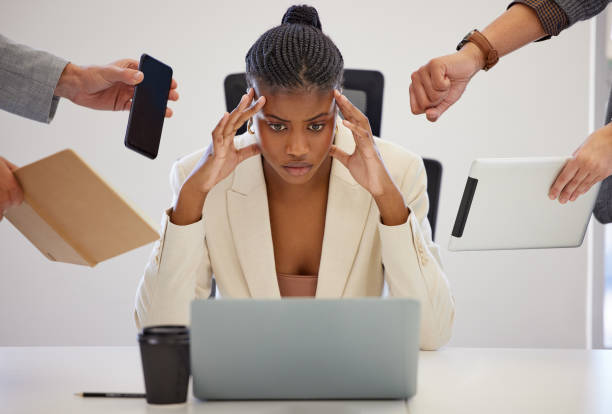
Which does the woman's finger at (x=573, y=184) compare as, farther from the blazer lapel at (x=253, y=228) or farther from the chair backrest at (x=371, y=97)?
the blazer lapel at (x=253, y=228)

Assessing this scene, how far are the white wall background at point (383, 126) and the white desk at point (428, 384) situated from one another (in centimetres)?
272

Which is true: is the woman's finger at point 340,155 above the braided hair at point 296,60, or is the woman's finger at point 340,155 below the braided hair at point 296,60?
below

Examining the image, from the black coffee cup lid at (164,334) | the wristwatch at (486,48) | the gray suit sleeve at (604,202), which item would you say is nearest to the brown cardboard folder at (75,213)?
the black coffee cup lid at (164,334)

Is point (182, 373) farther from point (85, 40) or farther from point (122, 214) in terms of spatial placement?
point (85, 40)

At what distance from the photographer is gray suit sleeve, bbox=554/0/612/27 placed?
1.73 m

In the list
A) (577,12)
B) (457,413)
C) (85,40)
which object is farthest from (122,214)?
(85,40)

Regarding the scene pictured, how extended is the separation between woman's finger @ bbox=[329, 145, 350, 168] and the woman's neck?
14 centimetres

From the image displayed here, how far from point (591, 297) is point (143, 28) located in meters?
3.13

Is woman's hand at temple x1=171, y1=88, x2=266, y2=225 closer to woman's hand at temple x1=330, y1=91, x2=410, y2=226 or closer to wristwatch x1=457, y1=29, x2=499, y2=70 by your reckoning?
woman's hand at temple x1=330, y1=91, x2=410, y2=226

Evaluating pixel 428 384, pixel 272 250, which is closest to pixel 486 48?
pixel 272 250

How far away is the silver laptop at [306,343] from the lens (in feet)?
2.66

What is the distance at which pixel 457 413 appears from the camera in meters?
0.82

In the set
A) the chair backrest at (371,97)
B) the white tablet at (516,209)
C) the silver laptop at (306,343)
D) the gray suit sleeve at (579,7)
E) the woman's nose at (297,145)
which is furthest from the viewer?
the chair backrest at (371,97)

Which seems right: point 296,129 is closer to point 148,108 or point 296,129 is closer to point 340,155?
point 340,155
